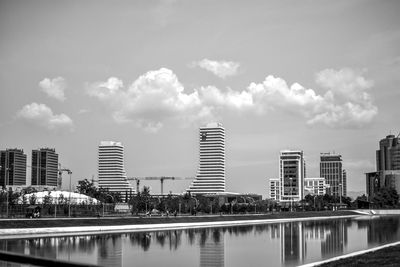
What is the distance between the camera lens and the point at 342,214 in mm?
133500

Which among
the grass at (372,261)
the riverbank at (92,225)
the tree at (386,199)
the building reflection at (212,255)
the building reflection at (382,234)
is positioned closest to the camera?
the grass at (372,261)

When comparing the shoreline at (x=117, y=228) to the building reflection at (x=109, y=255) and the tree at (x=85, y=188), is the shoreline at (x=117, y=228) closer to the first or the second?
the building reflection at (x=109, y=255)

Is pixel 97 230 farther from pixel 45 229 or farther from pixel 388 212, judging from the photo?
pixel 388 212

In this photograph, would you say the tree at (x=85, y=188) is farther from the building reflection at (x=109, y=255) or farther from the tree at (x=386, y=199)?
the building reflection at (x=109, y=255)

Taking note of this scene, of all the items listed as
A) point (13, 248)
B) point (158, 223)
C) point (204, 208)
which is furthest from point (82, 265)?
point (204, 208)

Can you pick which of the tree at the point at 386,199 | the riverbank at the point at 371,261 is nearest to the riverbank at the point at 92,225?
the riverbank at the point at 371,261

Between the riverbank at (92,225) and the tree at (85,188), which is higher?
the tree at (85,188)

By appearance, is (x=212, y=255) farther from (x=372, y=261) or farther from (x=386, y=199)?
(x=386, y=199)

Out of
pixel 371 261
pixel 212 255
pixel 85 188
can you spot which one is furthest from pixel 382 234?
pixel 85 188

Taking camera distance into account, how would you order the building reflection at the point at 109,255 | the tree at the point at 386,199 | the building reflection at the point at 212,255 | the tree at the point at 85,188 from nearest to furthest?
the building reflection at the point at 109,255 → the building reflection at the point at 212,255 → the tree at the point at 85,188 → the tree at the point at 386,199

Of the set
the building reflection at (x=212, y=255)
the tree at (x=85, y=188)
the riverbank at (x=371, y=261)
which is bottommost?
the building reflection at (x=212, y=255)

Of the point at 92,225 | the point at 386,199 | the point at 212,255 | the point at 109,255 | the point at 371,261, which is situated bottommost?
the point at 386,199

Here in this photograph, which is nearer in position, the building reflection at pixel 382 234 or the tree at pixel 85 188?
the building reflection at pixel 382 234

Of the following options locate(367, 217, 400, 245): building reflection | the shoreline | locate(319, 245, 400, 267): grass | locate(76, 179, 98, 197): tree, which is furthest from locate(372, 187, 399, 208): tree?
locate(319, 245, 400, 267): grass
